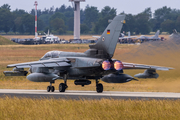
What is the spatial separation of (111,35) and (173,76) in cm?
547

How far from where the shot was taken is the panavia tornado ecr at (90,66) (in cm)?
2494

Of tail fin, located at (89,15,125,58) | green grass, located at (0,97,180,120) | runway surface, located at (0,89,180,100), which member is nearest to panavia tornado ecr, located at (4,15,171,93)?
tail fin, located at (89,15,125,58)

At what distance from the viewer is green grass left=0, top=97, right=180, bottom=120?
1515cm

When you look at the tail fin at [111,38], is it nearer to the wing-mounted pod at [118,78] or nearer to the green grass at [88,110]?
the wing-mounted pod at [118,78]

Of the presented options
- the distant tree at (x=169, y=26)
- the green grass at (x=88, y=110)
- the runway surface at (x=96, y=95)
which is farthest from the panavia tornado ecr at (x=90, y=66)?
the distant tree at (x=169, y=26)

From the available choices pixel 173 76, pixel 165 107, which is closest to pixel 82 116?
pixel 165 107

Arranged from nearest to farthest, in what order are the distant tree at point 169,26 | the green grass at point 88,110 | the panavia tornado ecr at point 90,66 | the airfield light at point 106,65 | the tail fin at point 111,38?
the green grass at point 88,110 < the airfield light at point 106,65 < the panavia tornado ecr at point 90,66 < the tail fin at point 111,38 < the distant tree at point 169,26

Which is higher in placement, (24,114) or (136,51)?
(136,51)

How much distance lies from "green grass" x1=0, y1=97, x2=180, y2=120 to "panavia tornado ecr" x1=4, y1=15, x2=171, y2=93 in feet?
19.6

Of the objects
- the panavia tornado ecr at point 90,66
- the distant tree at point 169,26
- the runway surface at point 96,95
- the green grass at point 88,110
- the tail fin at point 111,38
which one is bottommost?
the runway surface at point 96,95

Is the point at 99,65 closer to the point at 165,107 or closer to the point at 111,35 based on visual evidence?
the point at 111,35

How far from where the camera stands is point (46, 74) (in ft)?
86.3

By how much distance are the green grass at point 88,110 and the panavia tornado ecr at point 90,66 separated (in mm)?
5979

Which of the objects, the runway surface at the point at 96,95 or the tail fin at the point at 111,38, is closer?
the runway surface at the point at 96,95
